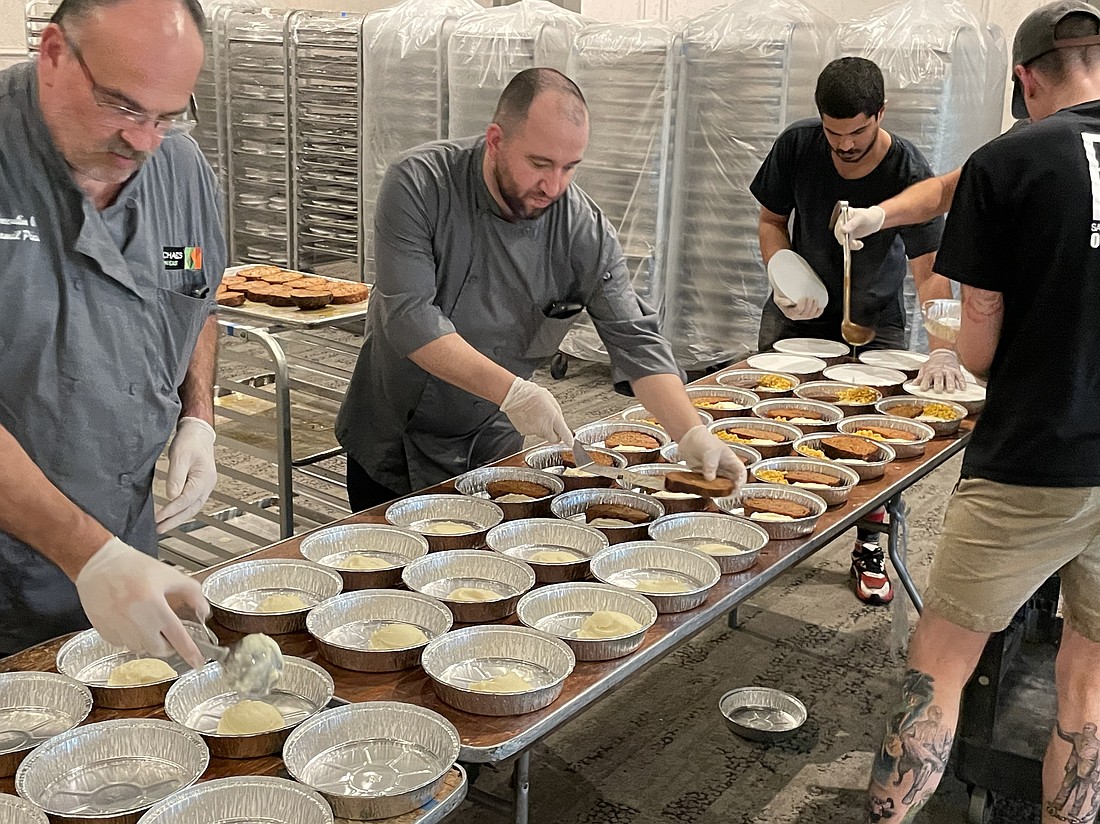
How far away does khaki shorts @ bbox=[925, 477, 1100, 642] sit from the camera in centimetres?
197

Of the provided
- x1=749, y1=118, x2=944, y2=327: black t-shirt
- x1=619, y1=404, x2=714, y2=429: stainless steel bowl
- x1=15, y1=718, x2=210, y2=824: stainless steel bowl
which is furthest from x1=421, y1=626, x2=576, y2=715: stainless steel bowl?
x1=749, y1=118, x2=944, y2=327: black t-shirt

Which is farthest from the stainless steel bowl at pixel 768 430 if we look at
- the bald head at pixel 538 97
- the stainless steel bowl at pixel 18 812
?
Result: the stainless steel bowl at pixel 18 812

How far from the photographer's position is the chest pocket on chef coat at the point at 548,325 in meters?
2.51

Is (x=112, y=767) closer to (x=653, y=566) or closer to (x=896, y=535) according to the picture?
(x=653, y=566)

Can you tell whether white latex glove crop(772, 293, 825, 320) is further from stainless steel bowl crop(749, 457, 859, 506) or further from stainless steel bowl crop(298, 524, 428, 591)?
stainless steel bowl crop(298, 524, 428, 591)

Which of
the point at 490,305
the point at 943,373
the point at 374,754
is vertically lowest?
the point at 374,754

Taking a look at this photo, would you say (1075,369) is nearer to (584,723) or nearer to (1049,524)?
(1049,524)

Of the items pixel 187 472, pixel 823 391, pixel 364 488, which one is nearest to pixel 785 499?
pixel 823 391

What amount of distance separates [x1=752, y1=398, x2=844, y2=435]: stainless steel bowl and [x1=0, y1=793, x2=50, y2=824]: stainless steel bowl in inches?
79.9

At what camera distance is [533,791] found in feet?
8.57

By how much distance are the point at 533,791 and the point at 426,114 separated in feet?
14.8

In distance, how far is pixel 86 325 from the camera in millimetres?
1639

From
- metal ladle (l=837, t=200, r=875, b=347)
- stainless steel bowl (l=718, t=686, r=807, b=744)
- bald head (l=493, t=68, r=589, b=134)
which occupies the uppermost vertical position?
bald head (l=493, t=68, r=589, b=134)

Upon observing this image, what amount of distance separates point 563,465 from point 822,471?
2.00 ft
